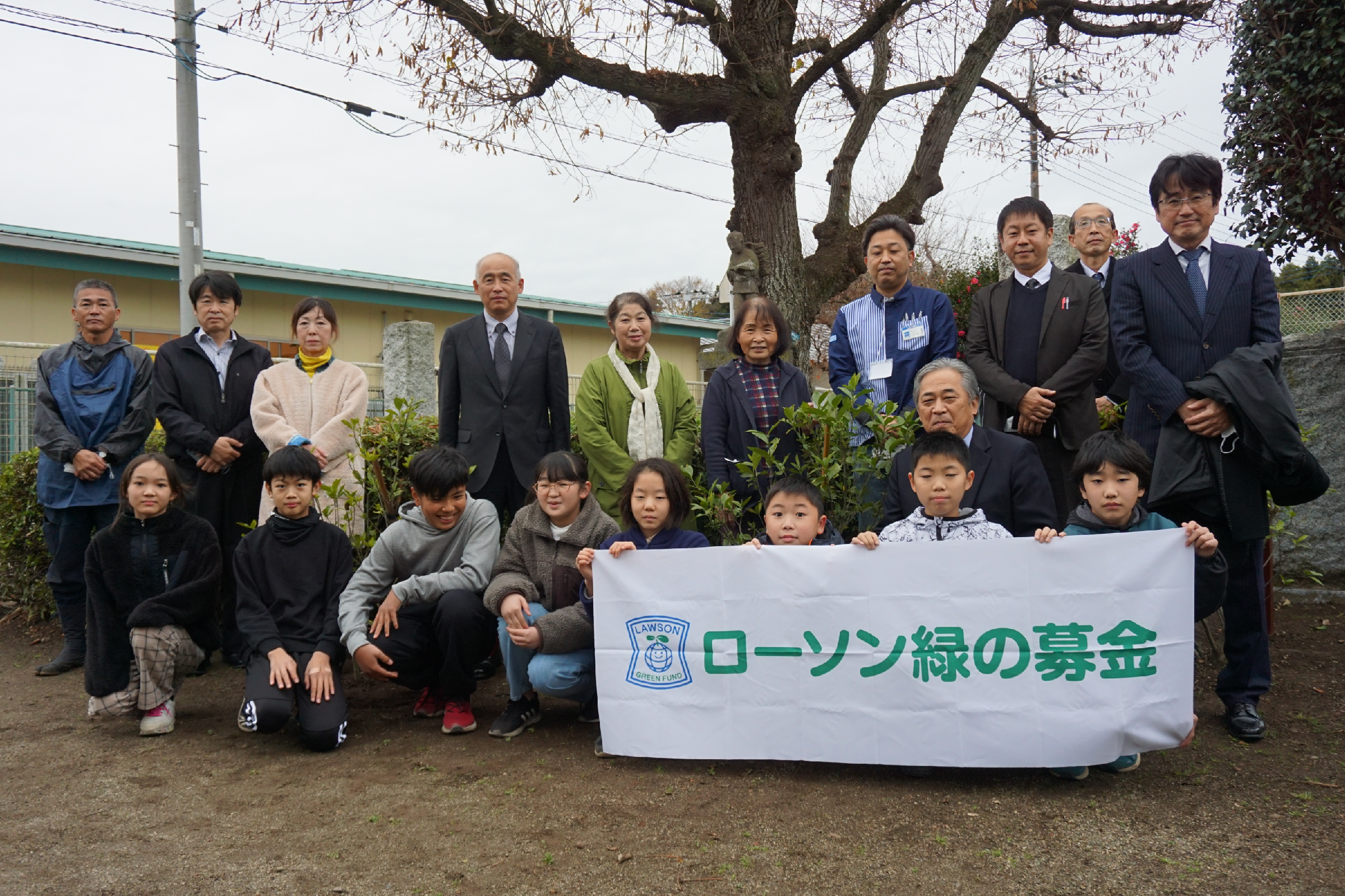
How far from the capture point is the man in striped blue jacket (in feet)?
14.8

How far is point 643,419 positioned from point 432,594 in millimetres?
1409

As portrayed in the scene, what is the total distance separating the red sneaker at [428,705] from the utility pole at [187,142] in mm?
7341

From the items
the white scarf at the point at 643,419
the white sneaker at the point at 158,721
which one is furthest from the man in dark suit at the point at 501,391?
the white sneaker at the point at 158,721

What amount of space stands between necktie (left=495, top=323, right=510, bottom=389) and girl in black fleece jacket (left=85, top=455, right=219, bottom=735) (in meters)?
1.61

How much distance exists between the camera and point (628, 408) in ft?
15.8

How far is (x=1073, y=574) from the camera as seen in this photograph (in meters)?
3.22

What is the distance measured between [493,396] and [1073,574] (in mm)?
2970

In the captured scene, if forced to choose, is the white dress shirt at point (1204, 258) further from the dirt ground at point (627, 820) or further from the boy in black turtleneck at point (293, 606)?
the boy in black turtleneck at point (293, 606)

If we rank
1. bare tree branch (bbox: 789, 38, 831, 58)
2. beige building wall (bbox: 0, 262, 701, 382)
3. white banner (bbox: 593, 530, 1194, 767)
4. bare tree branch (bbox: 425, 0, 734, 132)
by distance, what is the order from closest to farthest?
white banner (bbox: 593, 530, 1194, 767)
bare tree branch (bbox: 425, 0, 734, 132)
bare tree branch (bbox: 789, 38, 831, 58)
beige building wall (bbox: 0, 262, 701, 382)

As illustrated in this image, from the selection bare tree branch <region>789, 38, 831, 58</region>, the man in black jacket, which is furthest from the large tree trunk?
the man in black jacket

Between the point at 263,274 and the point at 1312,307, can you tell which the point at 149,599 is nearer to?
the point at 263,274

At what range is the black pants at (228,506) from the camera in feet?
16.8

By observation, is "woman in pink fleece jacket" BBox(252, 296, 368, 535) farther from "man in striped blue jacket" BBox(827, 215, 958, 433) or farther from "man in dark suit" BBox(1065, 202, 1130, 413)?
"man in dark suit" BBox(1065, 202, 1130, 413)

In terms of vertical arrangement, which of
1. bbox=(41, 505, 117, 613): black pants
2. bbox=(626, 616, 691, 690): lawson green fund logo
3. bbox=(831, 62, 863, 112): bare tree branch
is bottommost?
bbox=(626, 616, 691, 690): lawson green fund logo
